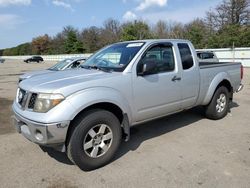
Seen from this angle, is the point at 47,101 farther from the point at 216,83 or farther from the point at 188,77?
the point at 216,83

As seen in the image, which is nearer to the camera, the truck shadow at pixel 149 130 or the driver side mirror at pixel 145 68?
the driver side mirror at pixel 145 68

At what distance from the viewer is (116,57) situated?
4.82m

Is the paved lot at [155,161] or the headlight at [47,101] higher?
the headlight at [47,101]

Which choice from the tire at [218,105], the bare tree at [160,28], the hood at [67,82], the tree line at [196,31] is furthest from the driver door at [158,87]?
the bare tree at [160,28]

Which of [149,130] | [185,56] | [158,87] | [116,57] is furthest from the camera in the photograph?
[149,130]

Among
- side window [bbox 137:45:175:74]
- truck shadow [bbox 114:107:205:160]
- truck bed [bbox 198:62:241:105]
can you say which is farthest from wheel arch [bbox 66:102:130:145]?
truck bed [bbox 198:62:241:105]

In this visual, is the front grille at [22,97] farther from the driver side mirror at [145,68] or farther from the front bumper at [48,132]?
the driver side mirror at [145,68]

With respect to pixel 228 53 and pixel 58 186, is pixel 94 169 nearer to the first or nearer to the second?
pixel 58 186

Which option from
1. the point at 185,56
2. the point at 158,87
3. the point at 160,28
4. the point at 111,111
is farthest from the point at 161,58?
the point at 160,28

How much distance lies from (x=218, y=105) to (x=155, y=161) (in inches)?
115

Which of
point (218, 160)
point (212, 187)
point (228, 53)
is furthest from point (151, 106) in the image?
point (228, 53)

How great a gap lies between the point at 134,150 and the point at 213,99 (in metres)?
2.56

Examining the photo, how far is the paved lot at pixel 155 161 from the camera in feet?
11.8

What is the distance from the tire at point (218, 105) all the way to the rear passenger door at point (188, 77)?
763 mm
